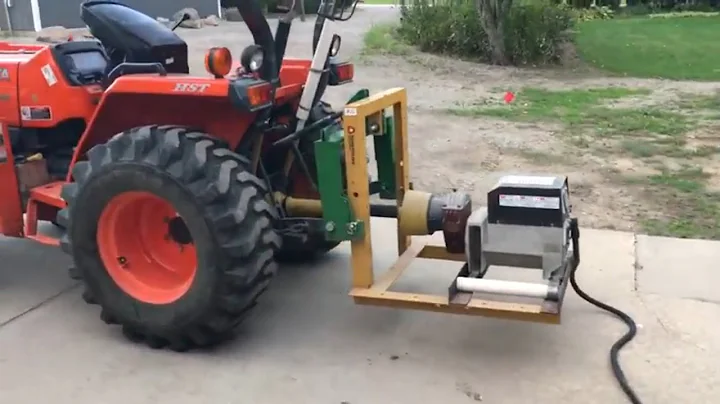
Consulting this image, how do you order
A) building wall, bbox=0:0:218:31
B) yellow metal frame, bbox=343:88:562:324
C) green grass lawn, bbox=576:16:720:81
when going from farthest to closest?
building wall, bbox=0:0:218:31, green grass lawn, bbox=576:16:720:81, yellow metal frame, bbox=343:88:562:324

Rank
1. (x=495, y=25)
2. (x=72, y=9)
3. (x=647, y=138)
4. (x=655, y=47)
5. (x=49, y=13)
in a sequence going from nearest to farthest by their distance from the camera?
(x=647, y=138) < (x=495, y=25) < (x=655, y=47) < (x=49, y=13) < (x=72, y=9)

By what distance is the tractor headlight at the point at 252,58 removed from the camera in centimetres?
405

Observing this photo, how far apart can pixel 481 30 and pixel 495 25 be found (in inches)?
24.8

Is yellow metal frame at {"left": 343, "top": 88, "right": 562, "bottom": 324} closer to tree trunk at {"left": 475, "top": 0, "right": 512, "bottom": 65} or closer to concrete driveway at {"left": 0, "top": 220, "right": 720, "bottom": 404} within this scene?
concrete driveway at {"left": 0, "top": 220, "right": 720, "bottom": 404}

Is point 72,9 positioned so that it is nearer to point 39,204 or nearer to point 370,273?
point 39,204

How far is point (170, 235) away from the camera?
169 inches

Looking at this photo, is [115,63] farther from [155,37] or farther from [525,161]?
[525,161]

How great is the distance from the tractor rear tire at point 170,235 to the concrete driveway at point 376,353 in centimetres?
21

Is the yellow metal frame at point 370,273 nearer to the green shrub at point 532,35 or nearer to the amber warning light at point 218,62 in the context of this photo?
the amber warning light at point 218,62

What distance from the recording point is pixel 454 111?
10586 millimetres

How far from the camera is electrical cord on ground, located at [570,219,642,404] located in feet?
11.9

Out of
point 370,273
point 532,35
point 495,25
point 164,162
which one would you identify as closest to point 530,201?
point 370,273

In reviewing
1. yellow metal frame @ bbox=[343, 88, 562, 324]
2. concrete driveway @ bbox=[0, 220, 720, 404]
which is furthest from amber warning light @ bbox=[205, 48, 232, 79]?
concrete driveway @ bbox=[0, 220, 720, 404]

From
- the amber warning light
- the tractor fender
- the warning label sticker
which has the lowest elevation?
the warning label sticker
